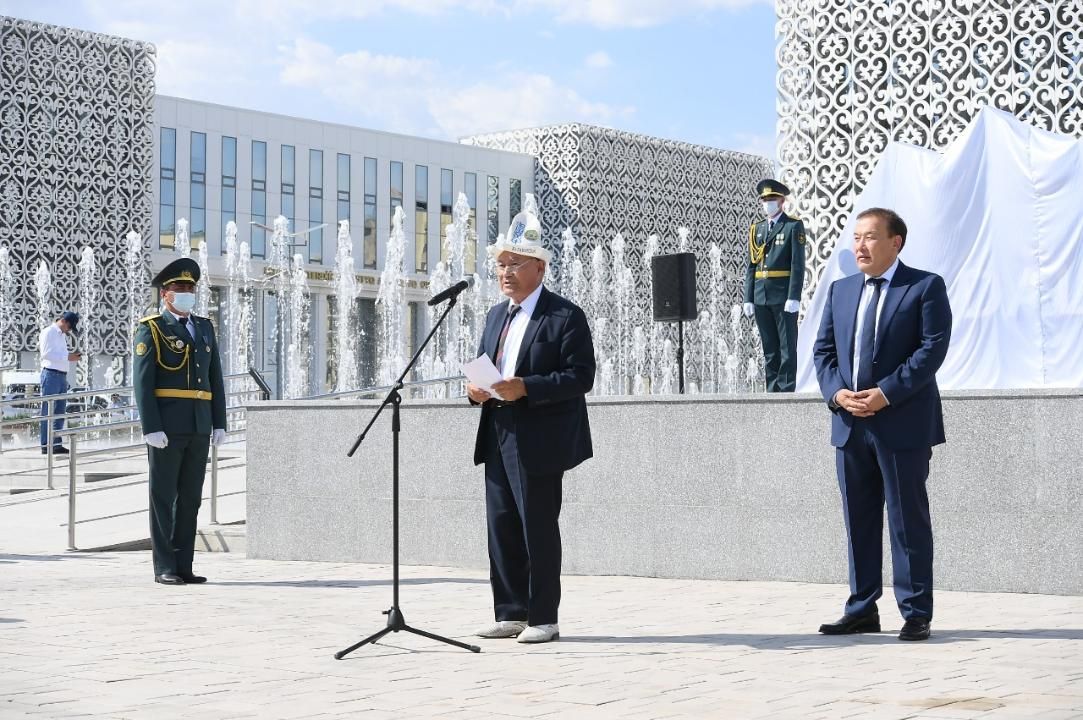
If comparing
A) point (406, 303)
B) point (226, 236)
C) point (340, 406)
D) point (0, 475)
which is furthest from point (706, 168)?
point (340, 406)

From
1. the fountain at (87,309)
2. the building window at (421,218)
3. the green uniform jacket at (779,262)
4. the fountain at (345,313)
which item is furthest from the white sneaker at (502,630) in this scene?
the building window at (421,218)

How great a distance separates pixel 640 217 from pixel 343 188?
14283 millimetres

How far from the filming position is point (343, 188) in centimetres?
6656

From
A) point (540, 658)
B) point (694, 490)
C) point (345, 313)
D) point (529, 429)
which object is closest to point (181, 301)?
point (694, 490)

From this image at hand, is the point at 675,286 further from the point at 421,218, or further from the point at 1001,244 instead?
the point at 421,218

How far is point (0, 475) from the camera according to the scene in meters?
18.9

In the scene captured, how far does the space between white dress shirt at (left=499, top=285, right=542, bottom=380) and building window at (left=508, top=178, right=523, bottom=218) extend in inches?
2503

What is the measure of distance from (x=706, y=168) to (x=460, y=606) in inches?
2718

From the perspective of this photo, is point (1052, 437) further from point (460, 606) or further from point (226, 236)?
point (226, 236)

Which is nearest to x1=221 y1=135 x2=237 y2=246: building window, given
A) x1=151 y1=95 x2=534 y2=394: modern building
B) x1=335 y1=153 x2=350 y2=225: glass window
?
x1=151 y1=95 x2=534 y2=394: modern building

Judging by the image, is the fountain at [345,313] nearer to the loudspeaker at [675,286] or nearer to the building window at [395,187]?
the building window at [395,187]

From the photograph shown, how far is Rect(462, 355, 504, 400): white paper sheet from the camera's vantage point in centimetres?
752

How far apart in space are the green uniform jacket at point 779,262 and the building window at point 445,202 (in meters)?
56.8

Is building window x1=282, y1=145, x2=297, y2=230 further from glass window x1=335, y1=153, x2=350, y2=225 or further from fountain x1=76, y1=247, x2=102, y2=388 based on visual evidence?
fountain x1=76, y1=247, x2=102, y2=388
